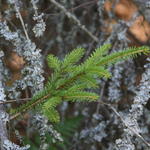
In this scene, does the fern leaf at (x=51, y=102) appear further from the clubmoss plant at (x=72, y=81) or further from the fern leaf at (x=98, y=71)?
the fern leaf at (x=98, y=71)

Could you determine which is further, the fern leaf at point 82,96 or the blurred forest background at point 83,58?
the blurred forest background at point 83,58

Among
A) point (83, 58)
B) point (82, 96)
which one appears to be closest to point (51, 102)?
point (82, 96)

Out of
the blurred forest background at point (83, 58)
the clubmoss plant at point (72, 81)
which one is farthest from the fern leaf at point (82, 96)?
the blurred forest background at point (83, 58)

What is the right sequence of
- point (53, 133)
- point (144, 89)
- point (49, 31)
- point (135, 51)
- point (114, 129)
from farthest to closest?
point (49, 31) → point (114, 129) → point (144, 89) → point (53, 133) → point (135, 51)

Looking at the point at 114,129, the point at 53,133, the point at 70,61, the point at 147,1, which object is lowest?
the point at 114,129

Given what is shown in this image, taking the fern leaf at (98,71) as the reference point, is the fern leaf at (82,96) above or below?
below

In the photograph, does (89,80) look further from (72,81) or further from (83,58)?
(83,58)

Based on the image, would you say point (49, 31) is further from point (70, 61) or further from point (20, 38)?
point (70, 61)

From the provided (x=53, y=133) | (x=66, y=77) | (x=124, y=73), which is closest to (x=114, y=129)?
(x=124, y=73)
